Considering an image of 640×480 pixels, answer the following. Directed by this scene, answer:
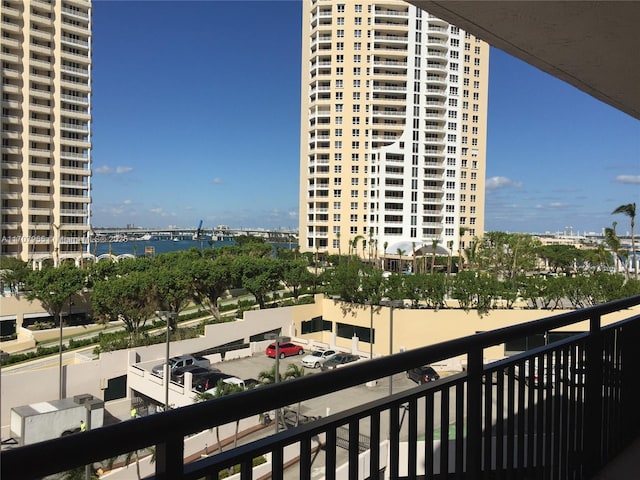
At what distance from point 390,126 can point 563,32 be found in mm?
42773

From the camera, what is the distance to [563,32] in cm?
202

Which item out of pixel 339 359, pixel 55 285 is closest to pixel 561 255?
pixel 339 359

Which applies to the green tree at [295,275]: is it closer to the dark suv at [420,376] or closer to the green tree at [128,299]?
the green tree at [128,299]

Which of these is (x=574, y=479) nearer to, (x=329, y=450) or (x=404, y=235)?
(x=329, y=450)

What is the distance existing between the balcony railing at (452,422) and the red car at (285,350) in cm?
1970

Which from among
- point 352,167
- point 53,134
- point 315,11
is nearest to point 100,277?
point 53,134

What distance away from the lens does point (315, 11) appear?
1725 inches

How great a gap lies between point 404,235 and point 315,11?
2199cm

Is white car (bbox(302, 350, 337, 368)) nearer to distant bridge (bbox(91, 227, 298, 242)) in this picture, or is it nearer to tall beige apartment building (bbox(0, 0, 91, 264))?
tall beige apartment building (bbox(0, 0, 91, 264))

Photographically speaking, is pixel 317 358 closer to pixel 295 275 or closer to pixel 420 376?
pixel 295 275

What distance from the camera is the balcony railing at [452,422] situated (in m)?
0.75

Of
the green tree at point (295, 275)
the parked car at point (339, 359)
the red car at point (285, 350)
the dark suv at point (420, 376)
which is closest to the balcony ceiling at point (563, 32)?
the dark suv at point (420, 376)

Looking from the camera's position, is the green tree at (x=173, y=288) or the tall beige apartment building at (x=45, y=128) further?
the tall beige apartment building at (x=45, y=128)

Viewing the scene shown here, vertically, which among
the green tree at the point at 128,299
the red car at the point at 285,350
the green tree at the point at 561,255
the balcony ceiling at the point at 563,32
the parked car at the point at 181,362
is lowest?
the red car at the point at 285,350
